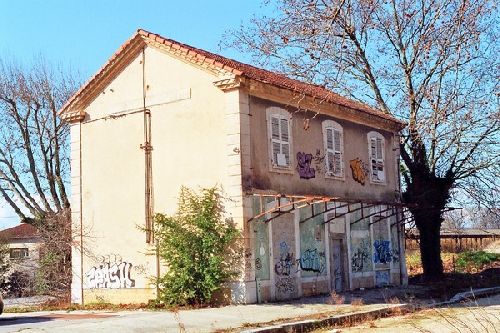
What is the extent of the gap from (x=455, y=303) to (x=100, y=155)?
11195 mm

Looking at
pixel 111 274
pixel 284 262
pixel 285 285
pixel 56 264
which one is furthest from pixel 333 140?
pixel 56 264

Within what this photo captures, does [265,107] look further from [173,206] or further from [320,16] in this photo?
[320,16]

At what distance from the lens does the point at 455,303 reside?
18.6m

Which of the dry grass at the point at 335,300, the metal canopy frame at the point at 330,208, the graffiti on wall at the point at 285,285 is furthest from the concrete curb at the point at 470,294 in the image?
the graffiti on wall at the point at 285,285

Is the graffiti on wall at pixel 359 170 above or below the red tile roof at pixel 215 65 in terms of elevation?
below

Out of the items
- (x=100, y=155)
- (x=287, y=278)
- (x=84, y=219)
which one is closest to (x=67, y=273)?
(x=84, y=219)

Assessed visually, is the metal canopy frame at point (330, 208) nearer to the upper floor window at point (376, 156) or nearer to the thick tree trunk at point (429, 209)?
the thick tree trunk at point (429, 209)

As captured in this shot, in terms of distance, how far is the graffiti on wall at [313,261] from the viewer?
779 inches

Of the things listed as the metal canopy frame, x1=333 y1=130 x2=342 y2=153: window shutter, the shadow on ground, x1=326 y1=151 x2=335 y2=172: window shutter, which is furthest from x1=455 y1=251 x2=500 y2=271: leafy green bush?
the shadow on ground

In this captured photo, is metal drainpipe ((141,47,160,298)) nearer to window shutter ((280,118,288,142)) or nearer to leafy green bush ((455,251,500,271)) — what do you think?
window shutter ((280,118,288,142))

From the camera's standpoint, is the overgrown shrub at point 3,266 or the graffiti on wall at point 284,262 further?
the overgrown shrub at point 3,266

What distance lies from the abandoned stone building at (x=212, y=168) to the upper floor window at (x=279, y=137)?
4 centimetres

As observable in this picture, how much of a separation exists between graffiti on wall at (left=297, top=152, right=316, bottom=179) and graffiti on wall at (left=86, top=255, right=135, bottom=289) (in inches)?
223

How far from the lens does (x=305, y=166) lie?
20312mm
